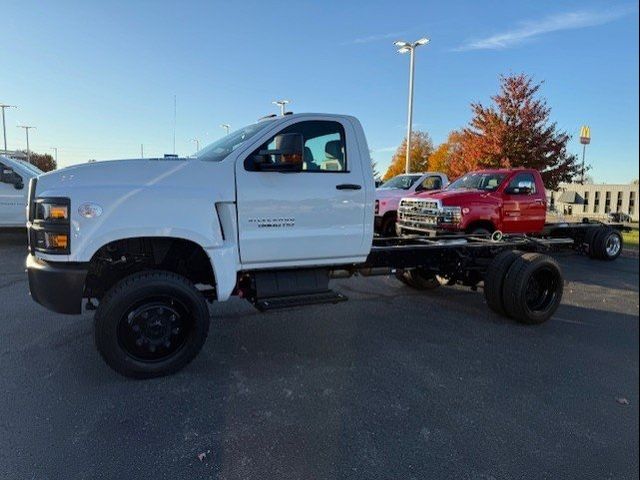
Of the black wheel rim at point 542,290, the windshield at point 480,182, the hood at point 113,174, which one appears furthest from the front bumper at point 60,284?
the windshield at point 480,182

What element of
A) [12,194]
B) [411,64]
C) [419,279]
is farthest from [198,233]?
[411,64]

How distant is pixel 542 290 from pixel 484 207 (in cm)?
358

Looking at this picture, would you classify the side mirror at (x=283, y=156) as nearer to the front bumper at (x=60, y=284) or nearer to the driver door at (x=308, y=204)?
the driver door at (x=308, y=204)

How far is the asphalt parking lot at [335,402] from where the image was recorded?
2.86 meters

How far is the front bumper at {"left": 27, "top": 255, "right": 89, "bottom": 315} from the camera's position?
3.72 meters

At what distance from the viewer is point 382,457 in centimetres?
294

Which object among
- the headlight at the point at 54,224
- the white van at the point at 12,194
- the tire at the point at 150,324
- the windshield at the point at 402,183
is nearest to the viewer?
the headlight at the point at 54,224

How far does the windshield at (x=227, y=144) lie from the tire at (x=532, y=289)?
3.42 metres

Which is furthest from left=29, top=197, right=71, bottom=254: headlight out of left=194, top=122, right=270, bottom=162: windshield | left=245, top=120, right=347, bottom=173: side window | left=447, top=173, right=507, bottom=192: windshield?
left=447, top=173, right=507, bottom=192: windshield

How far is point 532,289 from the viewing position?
233 inches

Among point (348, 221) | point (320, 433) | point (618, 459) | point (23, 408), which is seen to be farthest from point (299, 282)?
point (618, 459)

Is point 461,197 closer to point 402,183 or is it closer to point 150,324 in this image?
point 402,183

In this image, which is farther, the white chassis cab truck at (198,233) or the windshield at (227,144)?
the windshield at (227,144)

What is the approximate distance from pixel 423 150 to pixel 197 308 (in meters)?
50.1
